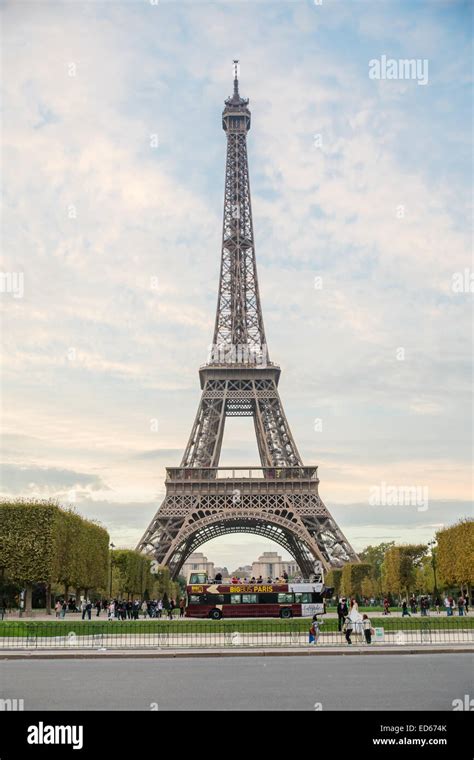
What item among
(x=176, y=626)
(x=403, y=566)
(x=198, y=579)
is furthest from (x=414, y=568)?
(x=176, y=626)

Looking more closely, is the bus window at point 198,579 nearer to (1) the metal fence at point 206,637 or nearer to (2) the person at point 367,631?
(1) the metal fence at point 206,637

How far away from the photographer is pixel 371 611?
66.8 m

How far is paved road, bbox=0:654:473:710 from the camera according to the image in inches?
610

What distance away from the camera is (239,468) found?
8269 centimetres

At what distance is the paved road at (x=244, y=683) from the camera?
15492 millimetres

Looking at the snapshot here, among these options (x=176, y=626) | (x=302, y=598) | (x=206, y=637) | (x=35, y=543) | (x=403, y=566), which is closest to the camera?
(x=206, y=637)

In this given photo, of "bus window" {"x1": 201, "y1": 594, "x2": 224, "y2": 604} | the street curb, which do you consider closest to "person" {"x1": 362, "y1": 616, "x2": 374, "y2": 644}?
the street curb

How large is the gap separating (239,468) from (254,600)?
88.8 ft

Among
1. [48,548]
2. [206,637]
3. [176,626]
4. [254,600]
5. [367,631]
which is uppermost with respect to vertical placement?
[48,548]

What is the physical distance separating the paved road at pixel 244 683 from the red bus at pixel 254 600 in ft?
98.8

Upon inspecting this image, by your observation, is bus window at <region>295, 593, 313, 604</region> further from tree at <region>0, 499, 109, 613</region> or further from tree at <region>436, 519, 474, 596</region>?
tree at <region>0, 499, 109, 613</region>

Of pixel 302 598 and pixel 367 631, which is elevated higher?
pixel 367 631

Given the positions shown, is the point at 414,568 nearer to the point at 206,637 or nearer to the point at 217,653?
the point at 206,637
